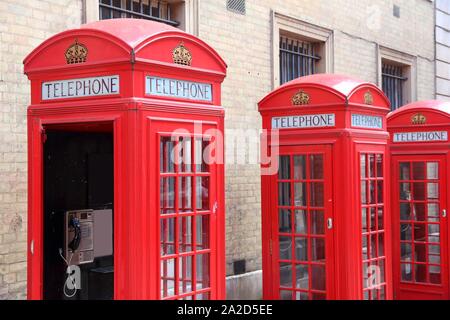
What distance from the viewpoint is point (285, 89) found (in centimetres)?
627

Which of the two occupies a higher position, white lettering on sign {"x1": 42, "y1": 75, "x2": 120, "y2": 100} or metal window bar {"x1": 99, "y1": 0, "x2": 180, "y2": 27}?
metal window bar {"x1": 99, "y1": 0, "x2": 180, "y2": 27}

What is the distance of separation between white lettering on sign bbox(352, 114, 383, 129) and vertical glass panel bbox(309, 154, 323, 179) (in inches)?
18.1

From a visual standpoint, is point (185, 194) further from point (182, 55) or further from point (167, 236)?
point (182, 55)

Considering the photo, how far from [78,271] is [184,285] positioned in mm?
1291

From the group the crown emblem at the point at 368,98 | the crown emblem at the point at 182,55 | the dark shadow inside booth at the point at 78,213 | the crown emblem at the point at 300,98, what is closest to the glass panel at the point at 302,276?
the crown emblem at the point at 300,98

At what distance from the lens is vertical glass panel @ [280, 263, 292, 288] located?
6.33 metres

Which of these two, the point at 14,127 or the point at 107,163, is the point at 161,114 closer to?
the point at 107,163

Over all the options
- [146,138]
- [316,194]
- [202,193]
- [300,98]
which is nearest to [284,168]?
[316,194]

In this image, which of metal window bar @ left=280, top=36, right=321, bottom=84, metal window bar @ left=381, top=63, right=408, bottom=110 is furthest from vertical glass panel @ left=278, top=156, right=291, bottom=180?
metal window bar @ left=381, top=63, right=408, bottom=110

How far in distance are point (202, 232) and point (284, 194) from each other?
1991mm

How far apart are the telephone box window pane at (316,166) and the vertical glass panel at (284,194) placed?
33cm

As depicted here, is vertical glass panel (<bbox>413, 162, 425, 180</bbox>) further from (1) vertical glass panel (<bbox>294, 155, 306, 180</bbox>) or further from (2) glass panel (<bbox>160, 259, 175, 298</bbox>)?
(2) glass panel (<bbox>160, 259, 175, 298</bbox>)

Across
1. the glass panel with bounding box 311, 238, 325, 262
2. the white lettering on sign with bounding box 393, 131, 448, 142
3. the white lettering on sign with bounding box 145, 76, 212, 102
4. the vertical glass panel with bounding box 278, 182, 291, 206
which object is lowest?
the glass panel with bounding box 311, 238, 325, 262
